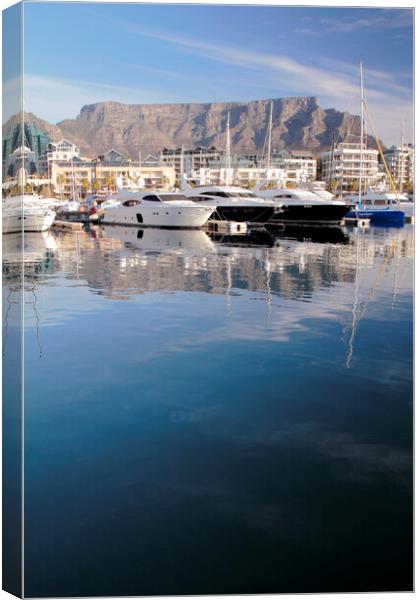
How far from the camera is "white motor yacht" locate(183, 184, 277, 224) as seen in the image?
26344mm

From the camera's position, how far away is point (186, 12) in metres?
3.45

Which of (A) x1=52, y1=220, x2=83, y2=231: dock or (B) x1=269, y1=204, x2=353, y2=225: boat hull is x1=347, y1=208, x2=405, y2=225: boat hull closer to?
(B) x1=269, y1=204, x2=353, y2=225: boat hull

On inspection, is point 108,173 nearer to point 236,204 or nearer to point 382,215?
point 382,215

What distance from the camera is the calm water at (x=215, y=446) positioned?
268 centimetres

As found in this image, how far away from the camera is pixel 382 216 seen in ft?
103

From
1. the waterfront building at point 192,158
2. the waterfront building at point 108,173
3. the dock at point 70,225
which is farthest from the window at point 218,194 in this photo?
the waterfront building at point 192,158

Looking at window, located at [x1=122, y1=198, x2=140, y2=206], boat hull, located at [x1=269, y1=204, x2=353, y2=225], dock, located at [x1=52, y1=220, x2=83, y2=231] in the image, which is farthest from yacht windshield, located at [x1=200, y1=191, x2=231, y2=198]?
dock, located at [x1=52, y1=220, x2=83, y2=231]

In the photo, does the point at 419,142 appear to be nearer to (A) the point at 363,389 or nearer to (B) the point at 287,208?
(A) the point at 363,389

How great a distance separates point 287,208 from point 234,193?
11.6 ft

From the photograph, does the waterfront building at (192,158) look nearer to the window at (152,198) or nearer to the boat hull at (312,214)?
the boat hull at (312,214)

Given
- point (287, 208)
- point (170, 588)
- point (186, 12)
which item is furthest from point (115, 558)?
point (287, 208)

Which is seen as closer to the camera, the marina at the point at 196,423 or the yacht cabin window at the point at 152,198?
the marina at the point at 196,423

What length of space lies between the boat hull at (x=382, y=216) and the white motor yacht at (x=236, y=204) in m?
6.22

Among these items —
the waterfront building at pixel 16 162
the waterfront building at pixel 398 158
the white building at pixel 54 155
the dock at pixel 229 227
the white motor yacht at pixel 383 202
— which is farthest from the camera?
the white motor yacht at pixel 383 202
